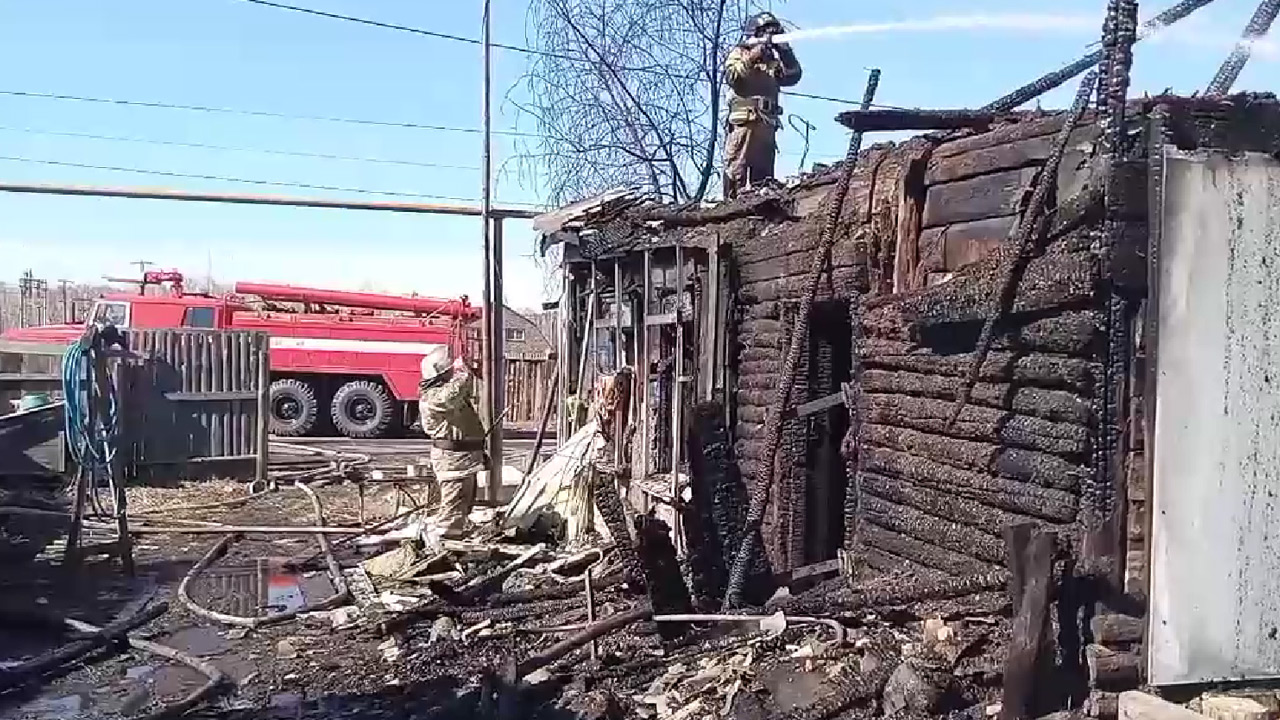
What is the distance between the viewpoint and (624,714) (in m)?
6.11

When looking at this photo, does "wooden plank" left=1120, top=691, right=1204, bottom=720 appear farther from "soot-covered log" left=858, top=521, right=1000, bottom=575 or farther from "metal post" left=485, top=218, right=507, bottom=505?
"metal post" left=485, top=218, right=507, bottom=505

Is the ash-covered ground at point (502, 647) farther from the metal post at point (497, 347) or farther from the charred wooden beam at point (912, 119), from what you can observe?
the metal post at point (497, 347)

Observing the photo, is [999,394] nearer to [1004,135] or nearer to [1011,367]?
[1011,367]

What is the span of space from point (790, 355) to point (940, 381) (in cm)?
119

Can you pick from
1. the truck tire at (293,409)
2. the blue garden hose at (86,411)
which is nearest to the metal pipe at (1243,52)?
the blue garden hose at (86,411)

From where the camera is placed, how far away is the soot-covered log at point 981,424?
18.2ft

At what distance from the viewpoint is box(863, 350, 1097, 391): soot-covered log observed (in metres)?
5.47

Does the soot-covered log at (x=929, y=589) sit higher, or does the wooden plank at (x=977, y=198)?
the wooden plank at (x=977, y=198)

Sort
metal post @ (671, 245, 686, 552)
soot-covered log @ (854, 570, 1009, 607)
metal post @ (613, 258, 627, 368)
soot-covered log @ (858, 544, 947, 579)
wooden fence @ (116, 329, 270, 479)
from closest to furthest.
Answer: soot-covered log @ (854, 570, 1009, 607) → soot-covered log @ (858, 544, 947, 579) → metal post @ (671, 245, 686, 552) → metal post @ (613, 258, 627, 368) → wooden fence @ (116, 329, 270, 479)

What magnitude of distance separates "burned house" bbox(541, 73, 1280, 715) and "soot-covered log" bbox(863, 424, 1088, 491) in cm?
1

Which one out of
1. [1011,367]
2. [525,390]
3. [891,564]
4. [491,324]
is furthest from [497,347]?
[525,390]

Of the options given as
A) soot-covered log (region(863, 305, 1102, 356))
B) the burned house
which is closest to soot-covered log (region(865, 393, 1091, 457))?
the burned house

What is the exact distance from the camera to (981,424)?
6148mm

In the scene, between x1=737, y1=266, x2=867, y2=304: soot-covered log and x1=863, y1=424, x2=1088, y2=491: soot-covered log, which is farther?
x1=737, y1=266, x2=867, y2=304: soot-covered log
